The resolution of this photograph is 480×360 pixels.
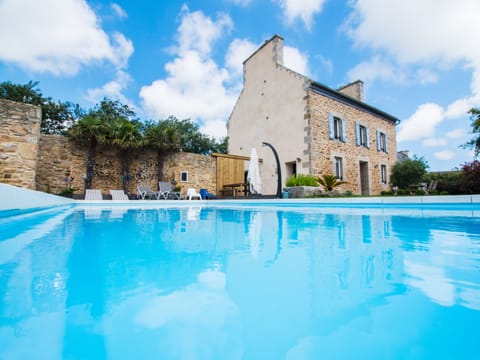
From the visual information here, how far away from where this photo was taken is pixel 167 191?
11.3m

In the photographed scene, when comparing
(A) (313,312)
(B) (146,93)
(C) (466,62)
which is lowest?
(A) (313,312)

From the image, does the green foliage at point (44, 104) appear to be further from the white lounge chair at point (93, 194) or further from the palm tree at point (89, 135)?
the white lounge chair at point (93, 194)

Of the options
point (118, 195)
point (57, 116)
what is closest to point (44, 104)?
point (57, 116)

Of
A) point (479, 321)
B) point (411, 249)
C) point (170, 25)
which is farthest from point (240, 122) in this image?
point (479, 321)

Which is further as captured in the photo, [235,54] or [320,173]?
[235,54]

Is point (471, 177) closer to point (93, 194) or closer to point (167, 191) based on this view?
point (167, 191)

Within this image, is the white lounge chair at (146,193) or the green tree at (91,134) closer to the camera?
the green tree at (91,134)

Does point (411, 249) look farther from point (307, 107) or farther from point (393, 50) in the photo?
point (393, 50)

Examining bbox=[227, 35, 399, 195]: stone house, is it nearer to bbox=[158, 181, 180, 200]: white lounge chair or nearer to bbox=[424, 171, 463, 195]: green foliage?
bbox=[424, 171, 463, 195]: green foliage

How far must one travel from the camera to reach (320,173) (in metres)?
11.9

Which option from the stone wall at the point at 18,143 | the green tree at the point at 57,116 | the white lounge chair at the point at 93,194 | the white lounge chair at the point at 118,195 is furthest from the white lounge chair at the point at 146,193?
the green tree at the point at 57,116

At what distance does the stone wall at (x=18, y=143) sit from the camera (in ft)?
24.3

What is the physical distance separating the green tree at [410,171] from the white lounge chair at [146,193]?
542 inches

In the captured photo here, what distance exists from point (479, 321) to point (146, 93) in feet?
75.0
